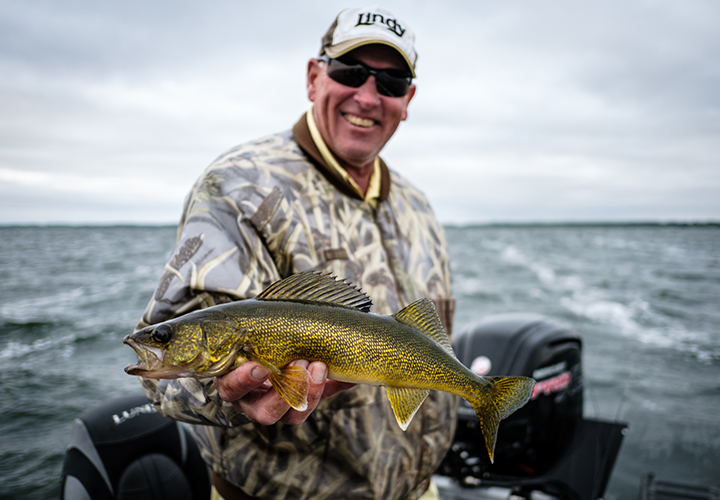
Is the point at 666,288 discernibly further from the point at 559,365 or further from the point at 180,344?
the point at 180,344

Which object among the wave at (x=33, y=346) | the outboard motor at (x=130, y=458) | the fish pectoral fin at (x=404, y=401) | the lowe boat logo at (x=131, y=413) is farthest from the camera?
the wave at (x=33, y=346)

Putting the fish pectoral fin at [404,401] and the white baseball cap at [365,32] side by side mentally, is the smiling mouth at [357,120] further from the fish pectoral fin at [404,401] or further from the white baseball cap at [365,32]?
the fish pectoral fin at [404,401]

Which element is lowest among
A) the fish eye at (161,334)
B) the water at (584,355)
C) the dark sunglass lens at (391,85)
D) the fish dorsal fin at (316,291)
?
the water at (584,355)

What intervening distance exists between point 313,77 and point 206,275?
5.54 feet

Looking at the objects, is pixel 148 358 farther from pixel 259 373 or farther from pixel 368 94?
pixel 368 94

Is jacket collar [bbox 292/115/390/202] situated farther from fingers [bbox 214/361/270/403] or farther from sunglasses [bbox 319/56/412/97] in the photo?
fingers [bbox 214/361/270/403]

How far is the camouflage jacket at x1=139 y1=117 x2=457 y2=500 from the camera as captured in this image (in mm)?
2354

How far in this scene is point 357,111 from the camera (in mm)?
3102

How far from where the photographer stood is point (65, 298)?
17.5 metres

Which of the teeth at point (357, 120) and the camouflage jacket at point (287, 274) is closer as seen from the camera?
the camouflage jacket at point (287, 274)

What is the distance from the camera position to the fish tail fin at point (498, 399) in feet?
7.13

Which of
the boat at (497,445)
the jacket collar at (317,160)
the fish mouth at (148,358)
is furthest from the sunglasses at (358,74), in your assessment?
the boat at (497,445)

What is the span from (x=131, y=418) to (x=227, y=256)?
196 centimetres

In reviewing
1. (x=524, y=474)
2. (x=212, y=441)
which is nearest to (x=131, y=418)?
(x=212, y=441)
